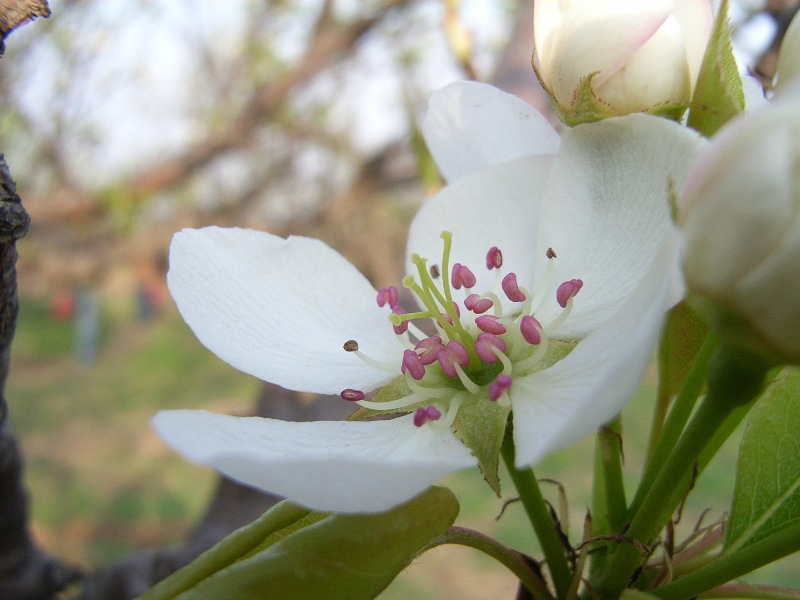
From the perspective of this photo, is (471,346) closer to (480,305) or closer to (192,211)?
(480,305)

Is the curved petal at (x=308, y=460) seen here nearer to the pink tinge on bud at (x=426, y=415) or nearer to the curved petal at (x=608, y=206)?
the pink tinge on bud at (x=426, y=415)

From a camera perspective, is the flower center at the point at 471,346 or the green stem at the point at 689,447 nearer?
the green stem at the point at 689,447

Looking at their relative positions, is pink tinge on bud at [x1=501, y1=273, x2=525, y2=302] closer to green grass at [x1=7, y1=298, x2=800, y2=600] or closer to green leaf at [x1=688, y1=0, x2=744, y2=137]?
green leaf at [x1=688, y1=0, x2=744, y2=137]

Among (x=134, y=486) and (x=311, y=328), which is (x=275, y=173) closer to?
(x=134, y=486)

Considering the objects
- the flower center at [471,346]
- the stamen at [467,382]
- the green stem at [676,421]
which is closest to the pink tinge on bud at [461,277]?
the flower center at [471,346]

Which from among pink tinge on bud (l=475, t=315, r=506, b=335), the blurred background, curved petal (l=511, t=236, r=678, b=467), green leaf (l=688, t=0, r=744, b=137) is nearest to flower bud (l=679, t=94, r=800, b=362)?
curved petal (l=511, t=236, r=678, b=467)

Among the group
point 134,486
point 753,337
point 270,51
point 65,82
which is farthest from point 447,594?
point 270,51
